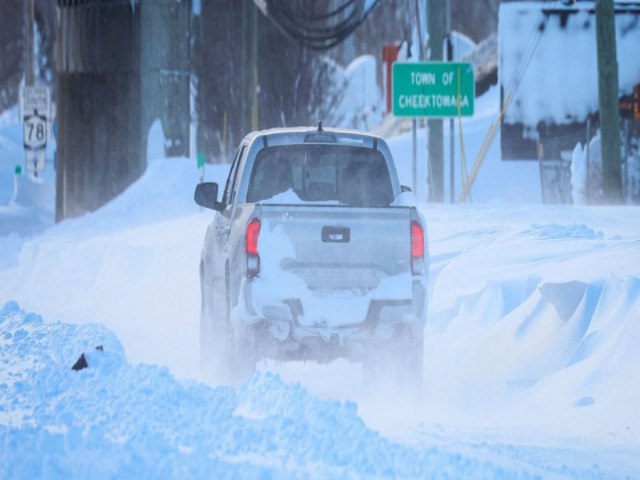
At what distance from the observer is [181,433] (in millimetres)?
7242

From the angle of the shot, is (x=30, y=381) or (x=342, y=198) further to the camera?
(x=342, y=198)

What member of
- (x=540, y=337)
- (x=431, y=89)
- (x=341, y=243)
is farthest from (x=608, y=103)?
(x=341, y=243)

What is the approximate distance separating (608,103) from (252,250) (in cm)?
1342

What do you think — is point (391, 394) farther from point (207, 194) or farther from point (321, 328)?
point (207, 194)

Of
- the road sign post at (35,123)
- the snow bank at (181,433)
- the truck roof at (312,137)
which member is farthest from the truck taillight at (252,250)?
the road sign post at (35,123)

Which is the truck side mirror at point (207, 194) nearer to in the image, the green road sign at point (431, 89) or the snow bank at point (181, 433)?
the snow bank at point (181, 433)

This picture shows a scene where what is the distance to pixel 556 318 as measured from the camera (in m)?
10.6

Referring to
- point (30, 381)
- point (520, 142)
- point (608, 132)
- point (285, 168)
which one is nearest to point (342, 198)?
point (285, 168)

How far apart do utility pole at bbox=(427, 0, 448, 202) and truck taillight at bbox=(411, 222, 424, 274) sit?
48.9 ft

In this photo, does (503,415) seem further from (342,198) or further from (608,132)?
(608,132)

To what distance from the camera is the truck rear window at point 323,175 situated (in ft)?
32.7

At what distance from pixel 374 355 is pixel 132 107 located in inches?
686

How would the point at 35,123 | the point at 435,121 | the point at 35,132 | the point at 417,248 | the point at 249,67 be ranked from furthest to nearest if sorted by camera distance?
the point at 35,132
the point at 35,123
the point at 249,67
the point at 435,121
the point at 417,248

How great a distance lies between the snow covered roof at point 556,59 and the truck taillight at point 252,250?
30.5m
